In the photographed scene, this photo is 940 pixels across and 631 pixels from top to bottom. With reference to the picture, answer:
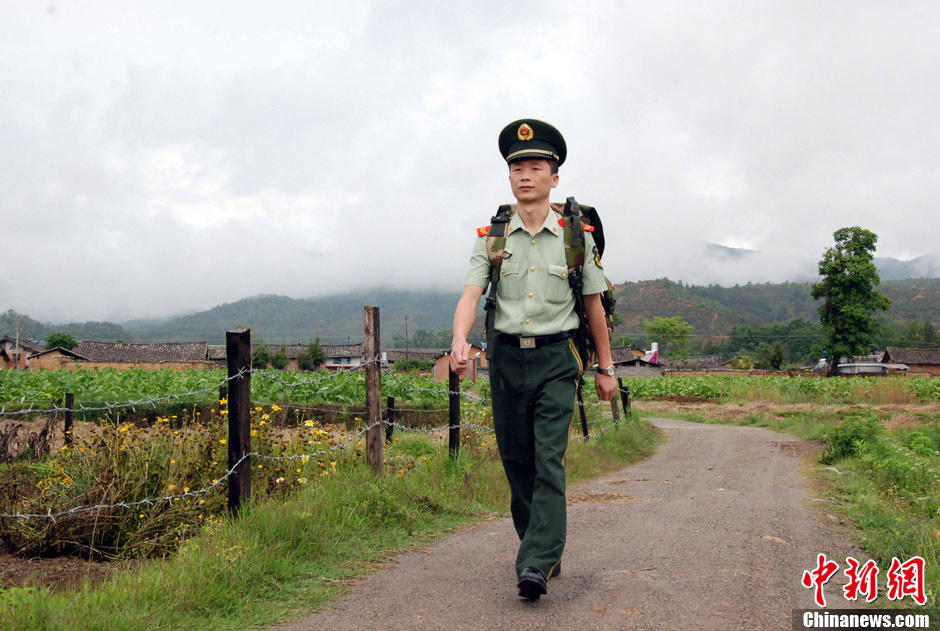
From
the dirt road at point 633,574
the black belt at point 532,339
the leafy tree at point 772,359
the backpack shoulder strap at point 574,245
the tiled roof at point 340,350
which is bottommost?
the leafy tree at point 772,359

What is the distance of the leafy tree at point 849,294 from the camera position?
5859cm

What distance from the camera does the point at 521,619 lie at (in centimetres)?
330

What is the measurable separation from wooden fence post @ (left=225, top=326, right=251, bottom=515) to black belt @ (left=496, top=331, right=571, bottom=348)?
1900 millimetres

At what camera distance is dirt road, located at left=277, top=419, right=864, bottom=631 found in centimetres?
330

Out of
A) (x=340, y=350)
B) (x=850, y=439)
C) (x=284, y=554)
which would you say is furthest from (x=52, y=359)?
(x=284, y=554)

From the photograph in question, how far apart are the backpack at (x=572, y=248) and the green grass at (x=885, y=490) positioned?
2058 mm

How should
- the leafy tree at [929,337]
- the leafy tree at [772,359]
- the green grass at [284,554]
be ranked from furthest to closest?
the leafy tree at [929,337], the leafy tree at [772,359], the green grass at [284,554]

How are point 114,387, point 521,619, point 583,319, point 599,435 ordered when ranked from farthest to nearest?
point 114,387
point 599,435
point 583,319
point 521,619

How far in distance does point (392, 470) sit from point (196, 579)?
302cm

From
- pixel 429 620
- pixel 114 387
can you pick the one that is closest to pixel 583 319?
pixel 429 620

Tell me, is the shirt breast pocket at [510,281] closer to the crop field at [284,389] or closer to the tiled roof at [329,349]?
the crop field at [284,389]

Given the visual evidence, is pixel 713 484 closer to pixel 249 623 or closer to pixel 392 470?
pixel 392 470

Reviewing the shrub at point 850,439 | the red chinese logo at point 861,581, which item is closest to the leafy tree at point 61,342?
the shrub at point 850,439
